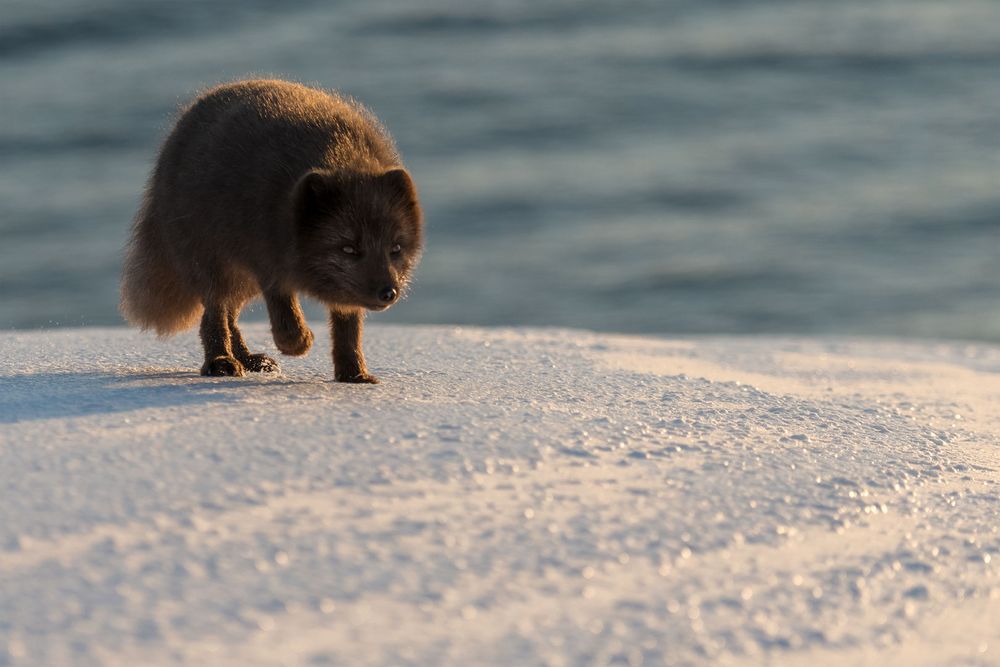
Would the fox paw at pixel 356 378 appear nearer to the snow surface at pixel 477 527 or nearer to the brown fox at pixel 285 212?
the brown fox at pixel 285 212

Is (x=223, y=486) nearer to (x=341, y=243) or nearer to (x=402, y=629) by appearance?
(x=402, y=629)

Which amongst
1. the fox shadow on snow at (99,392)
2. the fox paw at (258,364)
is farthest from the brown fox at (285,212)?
the fox shadow on snow at (99,392)

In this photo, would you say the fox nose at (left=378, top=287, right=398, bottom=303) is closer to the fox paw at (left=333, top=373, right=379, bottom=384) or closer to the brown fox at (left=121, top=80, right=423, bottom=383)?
the brown fox at (left=121, top=80, right=423, bottom=383)

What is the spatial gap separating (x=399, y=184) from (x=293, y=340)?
62cm

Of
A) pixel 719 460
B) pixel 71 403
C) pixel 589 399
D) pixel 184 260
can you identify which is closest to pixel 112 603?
pixel 71 403

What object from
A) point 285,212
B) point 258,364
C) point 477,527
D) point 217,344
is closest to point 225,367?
point 217,344

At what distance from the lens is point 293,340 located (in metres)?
4.26

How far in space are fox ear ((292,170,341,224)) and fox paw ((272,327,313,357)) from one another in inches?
17.8

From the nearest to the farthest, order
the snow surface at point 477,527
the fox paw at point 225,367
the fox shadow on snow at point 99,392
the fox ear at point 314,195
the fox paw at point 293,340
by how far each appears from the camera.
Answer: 1. the snow surface at point 477,527
2. the fox shadow on snow at point 99,392
3. the fox ear at point 314,195
4. the fox paw at point 293,340
5. the fox paw at point 225,367

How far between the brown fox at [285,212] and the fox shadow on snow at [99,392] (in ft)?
0.97

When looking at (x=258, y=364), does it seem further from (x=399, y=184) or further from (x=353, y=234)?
(x=399, y=184)

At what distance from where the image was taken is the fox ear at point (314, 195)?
3896mm

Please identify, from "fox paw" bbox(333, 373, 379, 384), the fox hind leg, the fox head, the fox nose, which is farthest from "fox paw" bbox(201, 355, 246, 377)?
the fox nose

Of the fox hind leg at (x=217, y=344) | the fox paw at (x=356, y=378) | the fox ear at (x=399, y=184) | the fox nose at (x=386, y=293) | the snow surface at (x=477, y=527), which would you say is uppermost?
the fox ear at (x=399, y=184)
